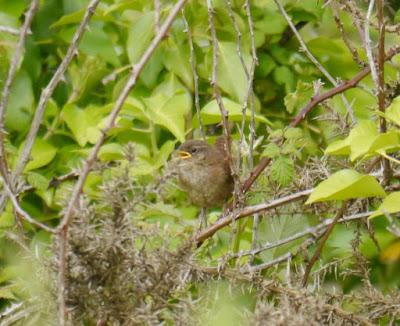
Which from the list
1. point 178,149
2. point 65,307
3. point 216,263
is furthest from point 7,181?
point 178,149

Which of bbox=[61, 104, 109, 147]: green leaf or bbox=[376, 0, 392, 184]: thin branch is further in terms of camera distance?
bbox=[61, 104, 109, 147]: green leaf

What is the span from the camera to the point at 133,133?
5.09 m

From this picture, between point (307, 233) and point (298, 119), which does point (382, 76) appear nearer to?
point (298, 119)

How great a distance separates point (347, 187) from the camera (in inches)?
111

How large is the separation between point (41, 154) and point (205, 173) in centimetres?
91

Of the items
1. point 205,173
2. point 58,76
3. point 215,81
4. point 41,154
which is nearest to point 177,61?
point 41,154

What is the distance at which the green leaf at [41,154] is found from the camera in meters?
5.01

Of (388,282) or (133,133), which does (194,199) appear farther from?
(388,282)

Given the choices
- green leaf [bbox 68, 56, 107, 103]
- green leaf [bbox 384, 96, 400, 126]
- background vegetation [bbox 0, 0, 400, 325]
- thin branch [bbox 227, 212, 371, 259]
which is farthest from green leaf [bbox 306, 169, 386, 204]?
green leaf [bbox 68, 56, 107, 103]

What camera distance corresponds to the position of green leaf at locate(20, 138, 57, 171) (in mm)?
5012

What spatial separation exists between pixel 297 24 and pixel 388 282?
2.76 meters

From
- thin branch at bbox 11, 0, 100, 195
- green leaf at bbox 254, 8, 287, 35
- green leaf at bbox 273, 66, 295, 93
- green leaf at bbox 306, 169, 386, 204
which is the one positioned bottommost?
green leaf at bbox 273, 66, 295, 93

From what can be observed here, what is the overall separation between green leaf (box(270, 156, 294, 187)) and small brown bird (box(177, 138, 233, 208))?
855 millimetres

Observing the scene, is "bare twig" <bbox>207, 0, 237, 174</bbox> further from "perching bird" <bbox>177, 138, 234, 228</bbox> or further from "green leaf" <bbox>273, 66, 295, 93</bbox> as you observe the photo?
"green leaf" <bbox>273, 66, 295, 93</bbox>
